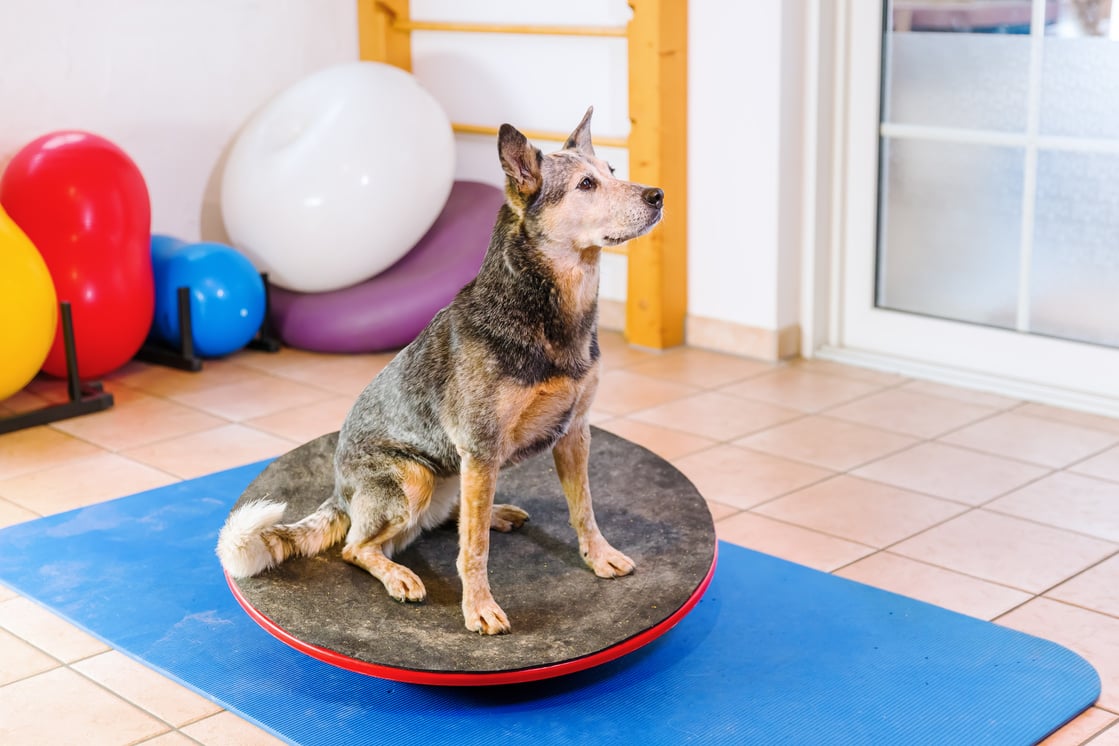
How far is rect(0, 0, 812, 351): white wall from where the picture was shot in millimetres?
4285

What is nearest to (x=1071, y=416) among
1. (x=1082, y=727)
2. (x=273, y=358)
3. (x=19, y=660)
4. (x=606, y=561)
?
(x=1082, y=727)

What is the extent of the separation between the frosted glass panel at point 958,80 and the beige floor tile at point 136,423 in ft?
7.83

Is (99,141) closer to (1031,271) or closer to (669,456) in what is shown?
(669,456)

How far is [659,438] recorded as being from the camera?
146 inches

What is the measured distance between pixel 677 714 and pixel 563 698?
0.21 m

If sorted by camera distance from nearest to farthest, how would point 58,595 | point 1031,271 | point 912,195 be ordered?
1. point 58,595
2. point 1031,271
3. point 912,195

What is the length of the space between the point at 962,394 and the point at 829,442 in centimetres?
64

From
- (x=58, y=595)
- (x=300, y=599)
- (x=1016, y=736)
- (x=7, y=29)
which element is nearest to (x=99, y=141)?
(x=7, y=29)

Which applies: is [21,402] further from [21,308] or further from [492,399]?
[492,399]

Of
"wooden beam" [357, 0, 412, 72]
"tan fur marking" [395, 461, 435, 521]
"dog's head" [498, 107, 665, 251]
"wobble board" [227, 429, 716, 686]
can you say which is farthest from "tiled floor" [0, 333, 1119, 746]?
"wooden beam" [357, 0, 412, 72]

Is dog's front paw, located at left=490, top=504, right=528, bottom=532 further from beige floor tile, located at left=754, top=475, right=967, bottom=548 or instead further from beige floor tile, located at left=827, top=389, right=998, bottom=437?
beige floor tile, located at left=827, top=389, right=998, bottom=437

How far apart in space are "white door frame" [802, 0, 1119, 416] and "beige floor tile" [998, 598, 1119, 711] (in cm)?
139

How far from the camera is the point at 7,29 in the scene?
14.4 feet

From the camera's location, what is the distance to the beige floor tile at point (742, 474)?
328cm
